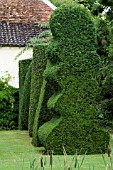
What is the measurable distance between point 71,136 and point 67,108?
2.10 feet

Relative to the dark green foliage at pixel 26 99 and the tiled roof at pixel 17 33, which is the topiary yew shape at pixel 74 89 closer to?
the dark green foliage at pixel 26 99

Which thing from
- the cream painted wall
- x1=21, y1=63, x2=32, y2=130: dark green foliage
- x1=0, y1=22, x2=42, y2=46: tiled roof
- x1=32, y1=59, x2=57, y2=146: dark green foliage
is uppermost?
x1=32, y1=59, x2=57, y2=146: dark green foliage

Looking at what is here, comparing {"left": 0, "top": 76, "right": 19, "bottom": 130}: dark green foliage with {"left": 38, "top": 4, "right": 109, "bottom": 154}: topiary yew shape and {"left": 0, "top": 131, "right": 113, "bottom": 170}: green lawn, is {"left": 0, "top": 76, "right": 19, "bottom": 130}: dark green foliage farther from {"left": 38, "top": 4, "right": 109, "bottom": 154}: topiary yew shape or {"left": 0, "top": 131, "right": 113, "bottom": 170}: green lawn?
{"left": 38, "top": 4, "right": 109, "bottom": 154}: topiary yew shape

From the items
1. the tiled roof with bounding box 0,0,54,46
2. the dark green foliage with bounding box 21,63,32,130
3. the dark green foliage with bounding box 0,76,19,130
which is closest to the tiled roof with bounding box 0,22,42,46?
the tiled roof with bounding box 0,0,54,46

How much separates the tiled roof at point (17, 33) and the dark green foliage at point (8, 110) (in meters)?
9.66

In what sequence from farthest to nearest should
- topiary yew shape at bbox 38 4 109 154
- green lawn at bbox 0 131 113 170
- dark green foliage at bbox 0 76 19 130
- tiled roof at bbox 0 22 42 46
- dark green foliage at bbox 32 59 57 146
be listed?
tiled roof at bbox 0 22 42 46 < dark green foliage at bbox 0 76 19 130 < dark green foliage at bbox 32 59 57 146 < topiary yew shape at bbox 38 4 109 154 < green lawn at bbox 0 131 113 170

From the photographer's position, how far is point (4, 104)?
23047 millimetres

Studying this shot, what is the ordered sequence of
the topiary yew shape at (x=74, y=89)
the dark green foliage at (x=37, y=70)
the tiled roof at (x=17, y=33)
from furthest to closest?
the tiled roof at (x=17, y=33)
the dark green foliage at (x=37, y=70)
the topiary yew shape at (x=74, y=89)

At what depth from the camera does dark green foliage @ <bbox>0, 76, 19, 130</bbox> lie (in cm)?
2298

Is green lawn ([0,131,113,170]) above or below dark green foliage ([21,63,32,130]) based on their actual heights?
above

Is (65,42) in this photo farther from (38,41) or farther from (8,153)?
(38,41)

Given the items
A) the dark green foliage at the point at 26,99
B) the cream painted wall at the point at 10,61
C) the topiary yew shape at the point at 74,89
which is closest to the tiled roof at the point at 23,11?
the cream painted wall at the point at 10,61

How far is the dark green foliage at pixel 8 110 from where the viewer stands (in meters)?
23.0

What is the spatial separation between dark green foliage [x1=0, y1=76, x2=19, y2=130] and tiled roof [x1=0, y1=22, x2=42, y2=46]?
9.66 meters
